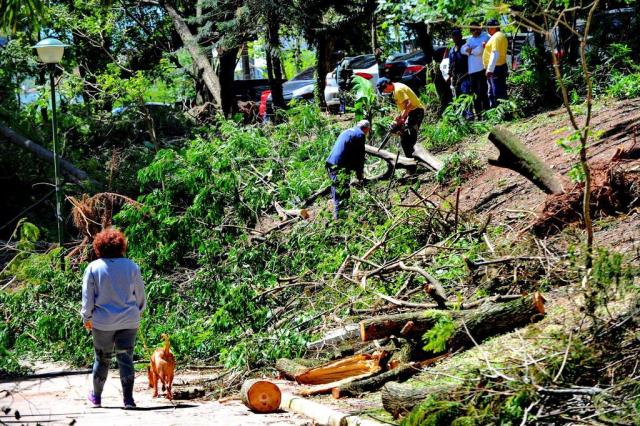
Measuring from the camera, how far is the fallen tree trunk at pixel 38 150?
70.3 ft

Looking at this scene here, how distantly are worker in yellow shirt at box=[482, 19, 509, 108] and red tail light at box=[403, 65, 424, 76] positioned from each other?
27.0ft

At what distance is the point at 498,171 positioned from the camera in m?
15.4

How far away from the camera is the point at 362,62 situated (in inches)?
1182

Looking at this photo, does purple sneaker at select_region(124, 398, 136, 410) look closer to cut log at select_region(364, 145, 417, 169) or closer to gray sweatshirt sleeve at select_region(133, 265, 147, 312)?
gray sweatshirt sleeve at select_region(133, 265, 147, 312)

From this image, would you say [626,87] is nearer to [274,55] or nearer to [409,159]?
[409,159]

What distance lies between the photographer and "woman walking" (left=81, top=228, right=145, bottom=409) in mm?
8773

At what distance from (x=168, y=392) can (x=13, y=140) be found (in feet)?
45.6

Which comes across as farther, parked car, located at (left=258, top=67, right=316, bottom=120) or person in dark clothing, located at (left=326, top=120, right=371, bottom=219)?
parked car, located at (left=258, top=67, right=316, bottom=120)

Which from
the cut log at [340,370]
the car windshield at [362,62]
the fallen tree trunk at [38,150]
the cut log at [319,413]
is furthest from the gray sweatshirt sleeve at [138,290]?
the car windshield at [362,62]

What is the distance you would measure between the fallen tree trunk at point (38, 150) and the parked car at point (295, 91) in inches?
217

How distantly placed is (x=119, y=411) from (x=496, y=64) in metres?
11.2

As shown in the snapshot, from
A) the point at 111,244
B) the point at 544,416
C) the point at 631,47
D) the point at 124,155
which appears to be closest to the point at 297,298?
the point at 111,244

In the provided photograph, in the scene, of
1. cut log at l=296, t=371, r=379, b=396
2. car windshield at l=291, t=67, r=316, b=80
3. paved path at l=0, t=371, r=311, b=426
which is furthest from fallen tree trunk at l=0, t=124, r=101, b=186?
car windshield at l=291, t=67, r=316, b=80

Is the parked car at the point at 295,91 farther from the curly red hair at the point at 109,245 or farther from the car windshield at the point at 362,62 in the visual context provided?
the curly red hair at the point at 109,245
